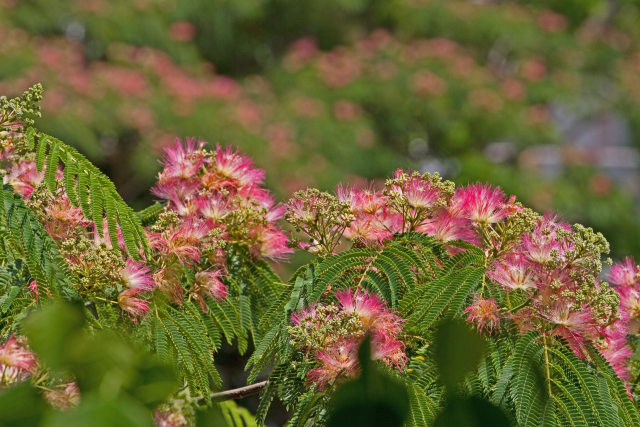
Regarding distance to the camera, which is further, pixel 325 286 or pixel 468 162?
pixel 468 162

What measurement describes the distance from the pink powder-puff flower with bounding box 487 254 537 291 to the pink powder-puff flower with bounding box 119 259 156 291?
585 millimetres

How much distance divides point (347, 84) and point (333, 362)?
9614 mm

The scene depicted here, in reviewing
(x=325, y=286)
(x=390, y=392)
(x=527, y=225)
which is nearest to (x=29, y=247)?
(x=325, y=286)

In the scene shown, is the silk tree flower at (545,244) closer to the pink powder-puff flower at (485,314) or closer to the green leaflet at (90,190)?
the pink powder-puff flower at (485,314)

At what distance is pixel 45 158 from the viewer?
1.69 meters

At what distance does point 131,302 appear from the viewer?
62.9 inches

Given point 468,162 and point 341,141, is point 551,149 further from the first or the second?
point 341,141

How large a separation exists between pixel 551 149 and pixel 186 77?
200 inches

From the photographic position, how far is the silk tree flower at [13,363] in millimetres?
1253

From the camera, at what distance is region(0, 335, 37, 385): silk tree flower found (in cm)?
125

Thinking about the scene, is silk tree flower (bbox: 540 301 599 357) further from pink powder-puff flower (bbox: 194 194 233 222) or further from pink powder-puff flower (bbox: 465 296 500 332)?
pink powder-puff flower (bbox: 194 194 233 222)

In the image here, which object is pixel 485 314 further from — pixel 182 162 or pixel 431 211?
pixel 182 162

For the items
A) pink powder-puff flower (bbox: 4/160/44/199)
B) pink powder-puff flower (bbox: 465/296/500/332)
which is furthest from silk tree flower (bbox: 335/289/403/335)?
pink powder-puff flower (bbox: 4/160/44/199)

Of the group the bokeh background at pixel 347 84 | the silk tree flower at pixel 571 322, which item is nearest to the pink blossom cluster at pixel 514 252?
the silk tree flower at pixel 571 322
